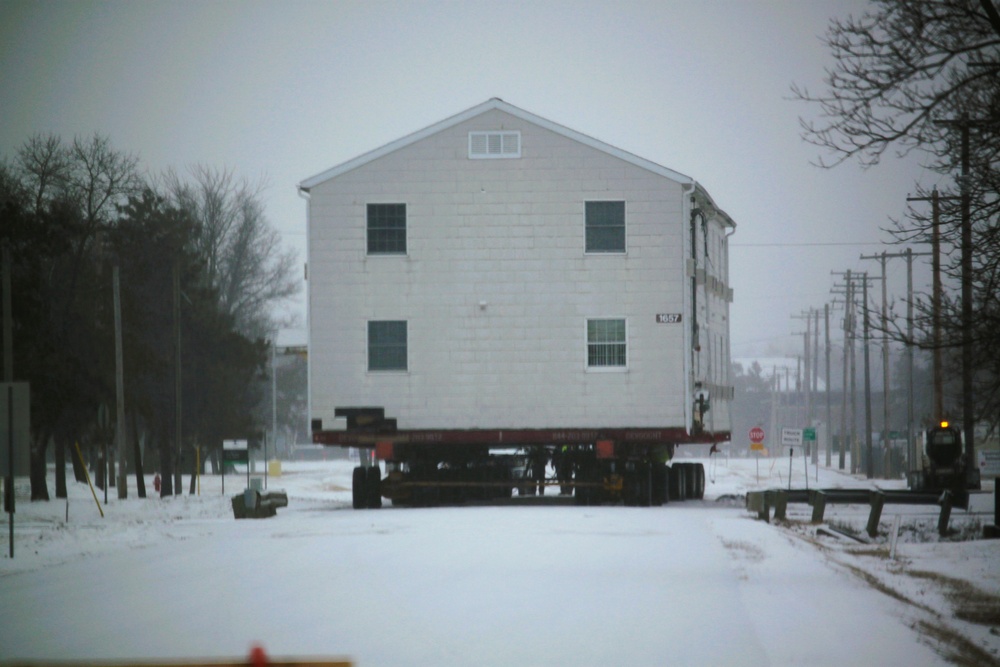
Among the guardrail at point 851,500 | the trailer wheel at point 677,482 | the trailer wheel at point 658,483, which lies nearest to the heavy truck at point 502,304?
A: the trailer wheel at point 658,483

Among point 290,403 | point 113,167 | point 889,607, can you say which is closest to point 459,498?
point 113,167

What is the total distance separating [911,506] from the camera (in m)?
41.2

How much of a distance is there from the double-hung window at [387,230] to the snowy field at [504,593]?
24.3 ft

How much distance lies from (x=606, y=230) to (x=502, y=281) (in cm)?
275

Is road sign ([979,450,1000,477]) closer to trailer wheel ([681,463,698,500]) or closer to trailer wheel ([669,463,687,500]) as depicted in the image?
trailer wheel ([681,463,698,500])

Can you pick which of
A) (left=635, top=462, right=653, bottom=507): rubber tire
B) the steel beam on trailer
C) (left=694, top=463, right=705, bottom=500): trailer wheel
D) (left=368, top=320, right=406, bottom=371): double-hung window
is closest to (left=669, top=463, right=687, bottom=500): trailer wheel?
(left=694, top=463, right=705, bottom=500): trailer wheel

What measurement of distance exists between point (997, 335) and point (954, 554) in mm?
4983

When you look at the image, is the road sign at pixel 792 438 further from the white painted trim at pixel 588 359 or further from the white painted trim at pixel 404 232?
the white painted trim at pixel 404 232

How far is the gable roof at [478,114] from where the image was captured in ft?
113

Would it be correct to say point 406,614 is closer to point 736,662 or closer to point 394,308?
Answer: point 736,662

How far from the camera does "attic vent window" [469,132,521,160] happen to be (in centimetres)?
3459

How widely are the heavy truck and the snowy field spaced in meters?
4.53

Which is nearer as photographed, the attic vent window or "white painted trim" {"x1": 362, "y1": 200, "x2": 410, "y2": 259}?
"white painted trim" {"x1": 362, "y1": 200, "x2": 410, "y2": 259}

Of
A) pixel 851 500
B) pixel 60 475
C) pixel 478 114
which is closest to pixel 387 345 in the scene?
pixel 478 114
